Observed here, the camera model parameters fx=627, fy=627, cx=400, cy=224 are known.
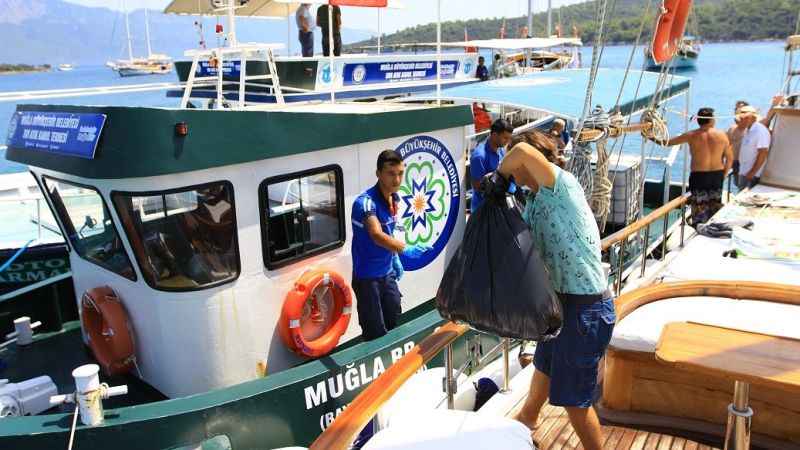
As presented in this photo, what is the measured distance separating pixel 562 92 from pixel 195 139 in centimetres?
658

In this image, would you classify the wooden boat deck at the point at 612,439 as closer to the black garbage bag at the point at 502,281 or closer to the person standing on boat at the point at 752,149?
the black garbage bag at the point at 502,281

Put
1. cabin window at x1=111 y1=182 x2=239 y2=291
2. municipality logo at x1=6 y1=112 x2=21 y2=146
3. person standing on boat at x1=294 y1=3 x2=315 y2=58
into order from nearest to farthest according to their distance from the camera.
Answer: cabin window at x1=111 y1=182 x2=239 y2=291 → municipality logo at x1=6 y1=112 x2=21 y2=146 → person standing on boat at x1=294 y1=3 x2=315 y2=58

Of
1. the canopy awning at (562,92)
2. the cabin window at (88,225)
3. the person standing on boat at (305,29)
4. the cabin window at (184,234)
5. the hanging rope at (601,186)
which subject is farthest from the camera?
the person standing on boat at (305,29)

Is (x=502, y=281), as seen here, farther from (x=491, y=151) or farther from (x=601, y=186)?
(x=491, y=151)

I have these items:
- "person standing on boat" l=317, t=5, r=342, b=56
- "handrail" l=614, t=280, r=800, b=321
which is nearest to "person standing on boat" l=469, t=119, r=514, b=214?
"handrail" l=614, t=280, r=800, b=321

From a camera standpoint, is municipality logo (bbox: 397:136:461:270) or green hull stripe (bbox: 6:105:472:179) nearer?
green hull stripe (bbox: 6:105:472:179)

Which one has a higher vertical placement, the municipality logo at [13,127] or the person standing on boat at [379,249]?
the municipality logo at [13,127]

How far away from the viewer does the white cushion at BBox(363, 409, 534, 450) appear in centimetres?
219

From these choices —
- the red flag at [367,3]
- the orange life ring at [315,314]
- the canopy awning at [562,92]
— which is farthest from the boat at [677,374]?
the red flag at [367,3]

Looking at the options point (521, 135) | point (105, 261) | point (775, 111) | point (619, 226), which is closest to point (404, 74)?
point (619, 226)

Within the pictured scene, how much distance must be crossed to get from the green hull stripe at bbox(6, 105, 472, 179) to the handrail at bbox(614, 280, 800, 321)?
206 centimetres

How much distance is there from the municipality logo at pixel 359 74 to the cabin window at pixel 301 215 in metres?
9.00

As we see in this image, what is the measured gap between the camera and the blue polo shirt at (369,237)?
3.74m

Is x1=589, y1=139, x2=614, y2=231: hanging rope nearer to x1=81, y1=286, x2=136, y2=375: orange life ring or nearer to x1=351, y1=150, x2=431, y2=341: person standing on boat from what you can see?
x1=351, y1=150, x2=431, y2=341: person standing on boat
